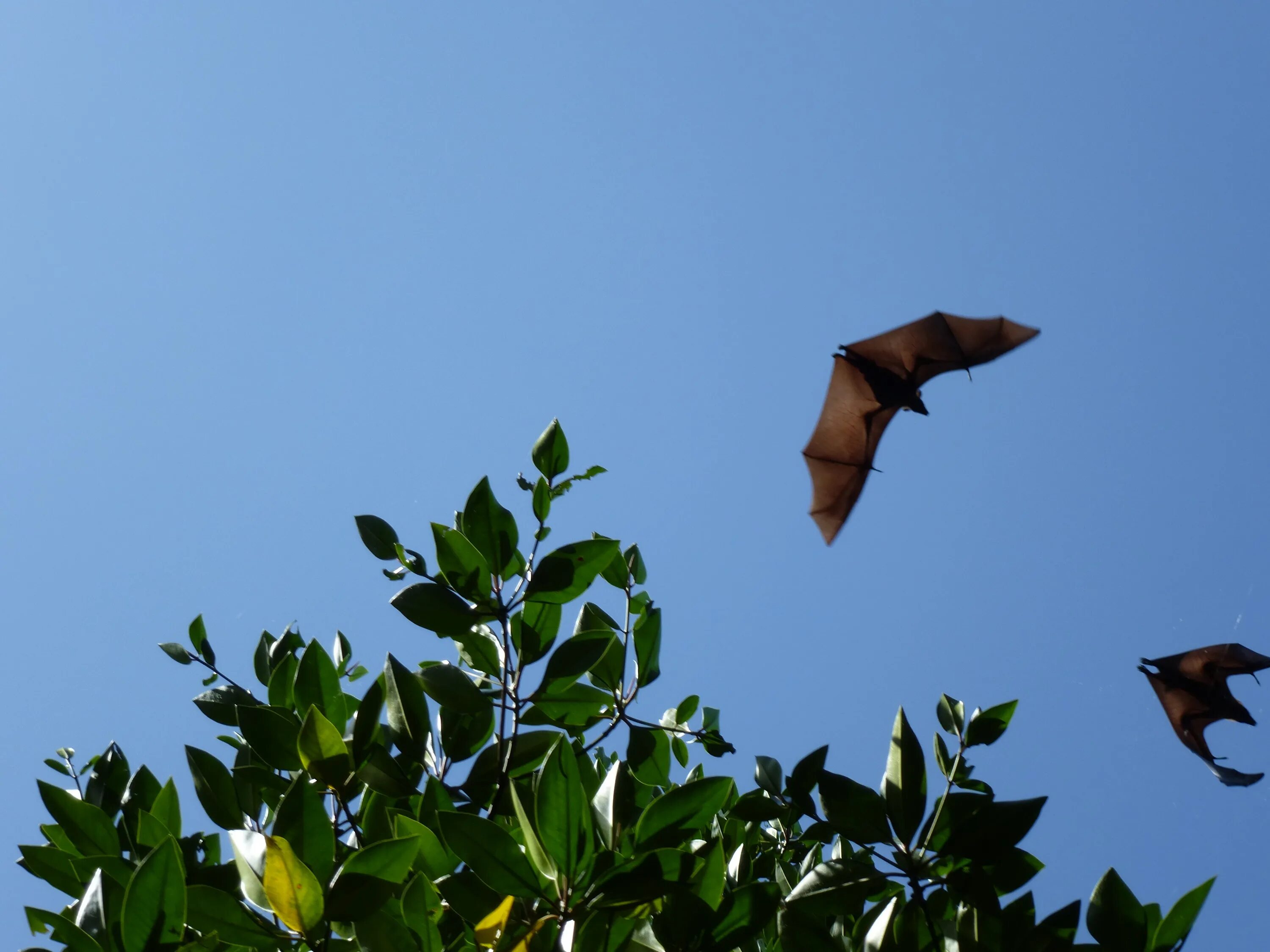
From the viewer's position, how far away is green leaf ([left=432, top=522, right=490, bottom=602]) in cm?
216

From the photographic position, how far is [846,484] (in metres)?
6.27

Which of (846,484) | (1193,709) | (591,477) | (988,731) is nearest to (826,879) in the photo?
(988,731)

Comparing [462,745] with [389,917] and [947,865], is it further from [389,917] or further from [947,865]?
[947,865]

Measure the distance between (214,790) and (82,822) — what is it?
0.31m

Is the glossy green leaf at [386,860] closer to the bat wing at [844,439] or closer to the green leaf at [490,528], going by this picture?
the green leaf at [490,528]

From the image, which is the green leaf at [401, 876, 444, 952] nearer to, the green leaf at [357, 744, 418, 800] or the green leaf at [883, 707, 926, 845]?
the green leaf at [357, 744, 418, 800]

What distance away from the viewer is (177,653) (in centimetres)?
315

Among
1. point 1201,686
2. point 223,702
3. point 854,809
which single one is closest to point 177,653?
point 223,702

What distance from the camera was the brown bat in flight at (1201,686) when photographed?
5.57 m

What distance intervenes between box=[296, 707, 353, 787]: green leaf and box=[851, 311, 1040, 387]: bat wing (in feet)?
16.0

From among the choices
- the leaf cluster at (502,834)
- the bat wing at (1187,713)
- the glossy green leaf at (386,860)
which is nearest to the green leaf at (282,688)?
the leaf cluster at (502,834)

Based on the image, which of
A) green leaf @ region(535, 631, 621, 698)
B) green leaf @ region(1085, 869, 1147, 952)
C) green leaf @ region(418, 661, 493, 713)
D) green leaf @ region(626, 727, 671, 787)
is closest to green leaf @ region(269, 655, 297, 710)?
green leaf @ region(418, 661, 493, 713)

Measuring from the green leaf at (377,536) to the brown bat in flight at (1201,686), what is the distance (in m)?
5.31

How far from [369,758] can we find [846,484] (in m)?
4.76
